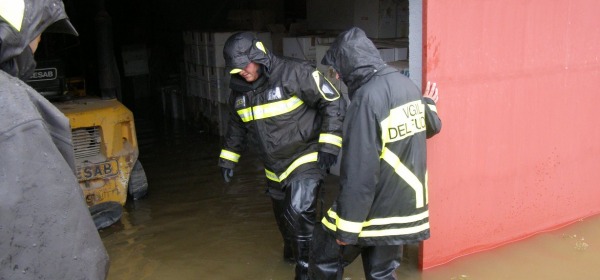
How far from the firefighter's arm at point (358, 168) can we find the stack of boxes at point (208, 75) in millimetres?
5669

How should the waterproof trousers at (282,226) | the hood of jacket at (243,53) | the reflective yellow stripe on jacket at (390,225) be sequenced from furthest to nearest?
1. the waterproof trousers at (282,226)
2. the hood of jacket at (243,53)
3. the reflective yellow stripe on jacket at (390,225)

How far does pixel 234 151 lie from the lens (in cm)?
450

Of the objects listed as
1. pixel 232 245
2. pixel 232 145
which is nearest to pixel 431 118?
pixel 232 145

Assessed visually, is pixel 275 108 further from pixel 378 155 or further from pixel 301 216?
pixel 378 155

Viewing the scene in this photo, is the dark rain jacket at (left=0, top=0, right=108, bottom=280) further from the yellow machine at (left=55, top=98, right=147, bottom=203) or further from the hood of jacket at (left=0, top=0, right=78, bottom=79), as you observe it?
the yellow machine at (left=55, top=98, right=147, bottom=203)

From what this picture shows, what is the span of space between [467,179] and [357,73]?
5.55 feet

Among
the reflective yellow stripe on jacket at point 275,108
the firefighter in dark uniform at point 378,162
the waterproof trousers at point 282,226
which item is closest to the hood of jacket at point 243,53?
the reflective yellow stripe on jacket at point 275,108

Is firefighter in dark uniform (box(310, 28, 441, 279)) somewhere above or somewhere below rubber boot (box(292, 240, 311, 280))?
above

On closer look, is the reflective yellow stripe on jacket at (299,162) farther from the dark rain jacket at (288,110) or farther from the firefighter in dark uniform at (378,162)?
the firefighter in dark uniform at (378,162)

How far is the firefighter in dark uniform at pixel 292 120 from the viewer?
399 cm

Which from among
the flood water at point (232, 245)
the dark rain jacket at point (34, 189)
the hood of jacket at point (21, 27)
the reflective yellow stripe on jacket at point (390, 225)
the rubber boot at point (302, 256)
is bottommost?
the flood water at point (232, 245)

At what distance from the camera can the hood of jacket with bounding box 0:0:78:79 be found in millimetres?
1389

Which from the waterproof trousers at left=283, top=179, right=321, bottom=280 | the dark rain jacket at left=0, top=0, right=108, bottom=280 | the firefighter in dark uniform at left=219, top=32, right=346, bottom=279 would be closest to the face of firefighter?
the firefighter in dark uniform at left=219, top=32, right=346, bottom=279

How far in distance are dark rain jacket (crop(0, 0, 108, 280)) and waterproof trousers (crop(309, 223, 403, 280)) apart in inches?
81.8
